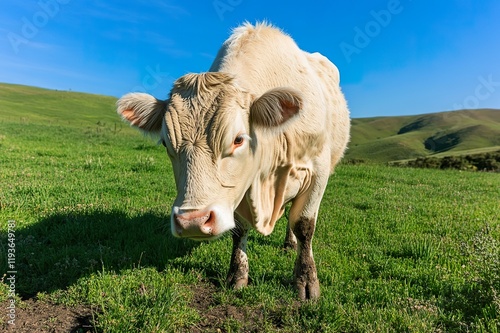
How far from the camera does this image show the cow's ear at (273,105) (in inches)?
130

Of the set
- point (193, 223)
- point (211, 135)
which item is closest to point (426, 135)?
point (211, 135)

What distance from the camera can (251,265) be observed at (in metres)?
4.85

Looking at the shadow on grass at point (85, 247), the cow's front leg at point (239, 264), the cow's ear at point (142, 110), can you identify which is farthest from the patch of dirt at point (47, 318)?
the cow's ear at point (142, 110)

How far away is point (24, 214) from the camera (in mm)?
6195

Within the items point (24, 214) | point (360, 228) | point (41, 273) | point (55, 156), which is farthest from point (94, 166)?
point (360, 228)

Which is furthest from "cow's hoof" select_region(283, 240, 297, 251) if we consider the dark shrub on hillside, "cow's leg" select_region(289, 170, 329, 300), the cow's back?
the dark shrub on hillside

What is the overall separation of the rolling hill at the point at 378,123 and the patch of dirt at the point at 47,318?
6.61 ft

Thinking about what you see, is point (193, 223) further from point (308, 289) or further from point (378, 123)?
point (378, 123)

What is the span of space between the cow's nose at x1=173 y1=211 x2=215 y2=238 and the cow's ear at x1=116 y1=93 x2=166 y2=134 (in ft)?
3.93

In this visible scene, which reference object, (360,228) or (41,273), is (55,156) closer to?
(41,273)

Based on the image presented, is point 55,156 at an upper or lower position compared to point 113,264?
upper

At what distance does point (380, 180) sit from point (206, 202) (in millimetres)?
10249

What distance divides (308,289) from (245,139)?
2.00m

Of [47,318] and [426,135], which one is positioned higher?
[426,135]
